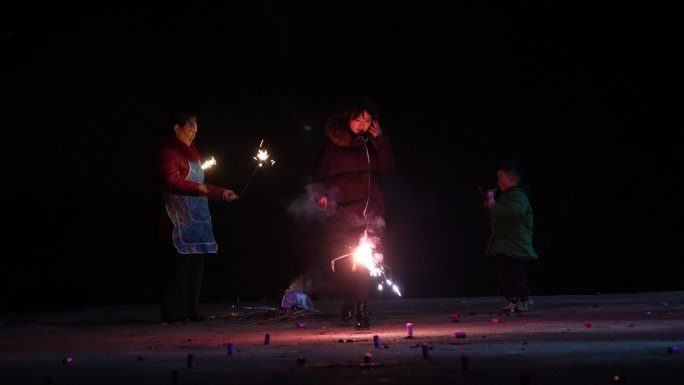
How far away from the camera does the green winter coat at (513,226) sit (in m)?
10.1

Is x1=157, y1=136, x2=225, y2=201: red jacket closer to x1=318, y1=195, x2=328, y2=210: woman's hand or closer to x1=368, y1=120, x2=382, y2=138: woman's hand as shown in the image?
x1=318, y1=195, x2=328, y2=210: woman's hand

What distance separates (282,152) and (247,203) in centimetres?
93

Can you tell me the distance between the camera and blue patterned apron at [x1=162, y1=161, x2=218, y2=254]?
899 centimetres

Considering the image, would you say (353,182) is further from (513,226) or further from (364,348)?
(513,226)

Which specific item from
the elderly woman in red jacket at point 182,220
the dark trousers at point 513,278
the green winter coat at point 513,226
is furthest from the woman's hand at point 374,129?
the dark trousers at point 513,278

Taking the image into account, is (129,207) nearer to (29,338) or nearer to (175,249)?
(175,249)

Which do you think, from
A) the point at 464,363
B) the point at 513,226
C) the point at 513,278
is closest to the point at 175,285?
the point at 513,278

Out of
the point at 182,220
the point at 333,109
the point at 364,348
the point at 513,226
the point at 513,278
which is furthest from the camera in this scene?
the point at 333,109

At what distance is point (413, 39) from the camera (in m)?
13.4

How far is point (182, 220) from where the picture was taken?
29.7 ft

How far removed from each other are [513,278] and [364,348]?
442cm

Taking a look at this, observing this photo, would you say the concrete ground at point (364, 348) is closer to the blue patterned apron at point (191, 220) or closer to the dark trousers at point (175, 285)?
the dark trousers at point (175, 285)

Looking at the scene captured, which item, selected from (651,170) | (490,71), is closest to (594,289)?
(651,170)

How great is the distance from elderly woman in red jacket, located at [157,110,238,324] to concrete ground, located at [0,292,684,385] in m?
0.37
